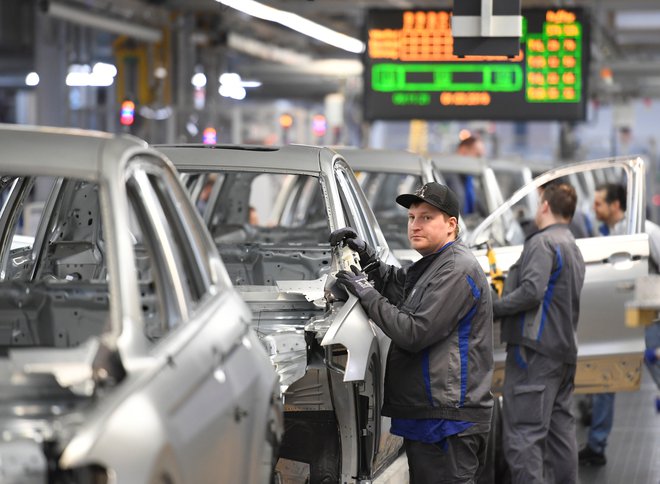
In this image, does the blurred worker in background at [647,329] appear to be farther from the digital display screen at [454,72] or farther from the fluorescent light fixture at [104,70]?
the fluorescent light fixture at [104,70]

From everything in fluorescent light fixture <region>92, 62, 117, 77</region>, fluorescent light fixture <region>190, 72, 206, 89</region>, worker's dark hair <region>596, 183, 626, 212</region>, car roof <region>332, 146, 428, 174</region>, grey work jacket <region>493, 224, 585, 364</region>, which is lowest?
grey work jacket <region>493, 224, 585, 364</region>

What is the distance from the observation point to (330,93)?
111 feet

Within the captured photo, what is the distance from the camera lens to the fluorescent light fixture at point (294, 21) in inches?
462

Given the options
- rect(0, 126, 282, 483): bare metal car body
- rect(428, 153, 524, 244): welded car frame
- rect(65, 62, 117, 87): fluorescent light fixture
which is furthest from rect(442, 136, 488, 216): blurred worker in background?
rect(65, 62, 117, 87): fluorescent light fixture

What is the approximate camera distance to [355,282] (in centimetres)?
589

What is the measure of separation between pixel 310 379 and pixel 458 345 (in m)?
0.83

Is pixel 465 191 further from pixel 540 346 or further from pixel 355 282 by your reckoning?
pixel 355 282

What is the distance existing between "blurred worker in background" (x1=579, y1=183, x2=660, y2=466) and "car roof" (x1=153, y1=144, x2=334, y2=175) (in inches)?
114

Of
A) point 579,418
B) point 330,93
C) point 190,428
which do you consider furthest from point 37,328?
point 330,93

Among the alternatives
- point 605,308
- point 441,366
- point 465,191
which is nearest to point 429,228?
point 441,366

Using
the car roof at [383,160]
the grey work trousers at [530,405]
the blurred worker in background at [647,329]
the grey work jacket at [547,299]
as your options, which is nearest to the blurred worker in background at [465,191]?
the car roof at [383,160]

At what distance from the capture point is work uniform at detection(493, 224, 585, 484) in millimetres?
7453

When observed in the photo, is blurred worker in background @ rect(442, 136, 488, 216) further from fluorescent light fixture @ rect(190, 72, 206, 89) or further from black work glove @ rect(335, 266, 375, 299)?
fluorescent light fixture @ rect(190, 72, 206, 89)

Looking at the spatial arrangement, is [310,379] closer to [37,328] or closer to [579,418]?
[37,328]
